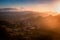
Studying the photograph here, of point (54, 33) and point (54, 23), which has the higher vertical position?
point (54, 23)

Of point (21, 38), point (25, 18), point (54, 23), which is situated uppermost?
point (25, 18)

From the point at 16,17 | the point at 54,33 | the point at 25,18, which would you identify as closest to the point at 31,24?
the point at 25,18

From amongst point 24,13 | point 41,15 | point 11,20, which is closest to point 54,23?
point 41,15

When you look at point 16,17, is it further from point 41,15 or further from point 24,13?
point 41,15

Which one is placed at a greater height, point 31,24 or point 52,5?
point 52,5

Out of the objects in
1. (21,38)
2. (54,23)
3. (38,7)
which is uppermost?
(38,7)

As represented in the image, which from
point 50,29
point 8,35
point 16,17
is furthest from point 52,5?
point 8,35

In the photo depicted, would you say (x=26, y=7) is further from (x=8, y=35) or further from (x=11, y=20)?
(x=8, y=35)

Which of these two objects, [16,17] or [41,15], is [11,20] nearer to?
[16,17]
